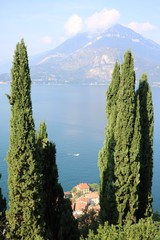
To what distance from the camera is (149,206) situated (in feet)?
42.3

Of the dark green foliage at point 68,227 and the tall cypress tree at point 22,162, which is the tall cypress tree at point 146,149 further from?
the tall cypress tree at point 22,162

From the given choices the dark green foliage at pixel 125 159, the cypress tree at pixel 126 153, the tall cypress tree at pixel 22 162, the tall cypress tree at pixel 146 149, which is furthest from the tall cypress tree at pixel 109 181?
the tall cypress tree at pixel 22 162

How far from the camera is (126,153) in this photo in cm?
1133

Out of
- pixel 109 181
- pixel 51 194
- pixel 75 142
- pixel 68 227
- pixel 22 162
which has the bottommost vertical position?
pixel 75 142

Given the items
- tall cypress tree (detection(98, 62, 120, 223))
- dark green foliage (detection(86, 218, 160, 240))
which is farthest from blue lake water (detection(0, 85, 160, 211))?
dark green foliage (detection(86, 218, 160, 240))

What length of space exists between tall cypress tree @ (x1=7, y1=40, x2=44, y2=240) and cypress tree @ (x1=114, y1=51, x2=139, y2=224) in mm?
3790

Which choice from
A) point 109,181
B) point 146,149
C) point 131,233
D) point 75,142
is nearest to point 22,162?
point 131,233

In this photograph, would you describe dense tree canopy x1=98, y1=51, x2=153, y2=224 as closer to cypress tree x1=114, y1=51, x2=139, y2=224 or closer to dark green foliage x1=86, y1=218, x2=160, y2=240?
cypress tree x1=114, y1=51, x2=139, y2=224

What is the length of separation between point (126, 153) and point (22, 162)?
14.3 feet

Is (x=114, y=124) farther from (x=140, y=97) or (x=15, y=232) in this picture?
(x=15, y=232)

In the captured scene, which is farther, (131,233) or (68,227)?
(68,227)

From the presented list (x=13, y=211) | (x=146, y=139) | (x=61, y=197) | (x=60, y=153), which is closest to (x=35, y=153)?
(x=13, y=211)

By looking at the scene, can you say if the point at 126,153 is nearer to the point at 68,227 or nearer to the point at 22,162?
the point at 68,227

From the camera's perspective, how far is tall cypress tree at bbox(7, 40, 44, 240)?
8.23 meters
